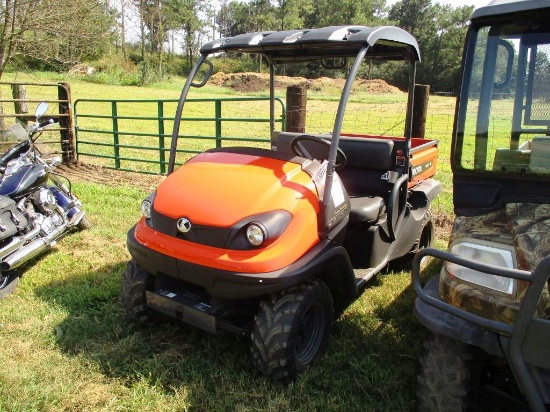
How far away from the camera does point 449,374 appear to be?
200 cm

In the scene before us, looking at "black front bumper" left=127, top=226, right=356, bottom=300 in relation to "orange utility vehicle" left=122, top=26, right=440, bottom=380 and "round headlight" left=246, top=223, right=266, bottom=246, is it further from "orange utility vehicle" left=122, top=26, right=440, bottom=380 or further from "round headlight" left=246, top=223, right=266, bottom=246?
"round headlight" left=246, top=223, right=266, bottom=246

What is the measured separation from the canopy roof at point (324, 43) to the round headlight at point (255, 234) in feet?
3.73

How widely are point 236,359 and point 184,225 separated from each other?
2.90 ft

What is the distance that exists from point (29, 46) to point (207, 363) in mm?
8143

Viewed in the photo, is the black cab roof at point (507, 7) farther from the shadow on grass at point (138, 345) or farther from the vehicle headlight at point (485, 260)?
the shadow on grass at point (138, 345)

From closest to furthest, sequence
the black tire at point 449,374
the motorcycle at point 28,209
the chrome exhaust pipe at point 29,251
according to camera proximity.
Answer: the black tire at point 449,374 → the chrome exhaust pipe at point 29,251 → the motorcycle at point 28,209

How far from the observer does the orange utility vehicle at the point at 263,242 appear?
2.41 m

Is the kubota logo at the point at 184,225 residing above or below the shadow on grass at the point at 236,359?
above

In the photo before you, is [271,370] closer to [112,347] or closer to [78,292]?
[112,347]

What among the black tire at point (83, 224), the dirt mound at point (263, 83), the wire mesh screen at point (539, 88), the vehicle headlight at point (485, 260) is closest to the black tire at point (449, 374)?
the vehicle headlight at point (485, 260)

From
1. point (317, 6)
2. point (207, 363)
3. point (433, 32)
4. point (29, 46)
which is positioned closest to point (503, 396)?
point (207, 363)

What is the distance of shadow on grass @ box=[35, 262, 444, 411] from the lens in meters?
2.45

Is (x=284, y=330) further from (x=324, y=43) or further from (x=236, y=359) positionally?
(x=324, y=43)

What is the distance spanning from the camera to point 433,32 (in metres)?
56.1
